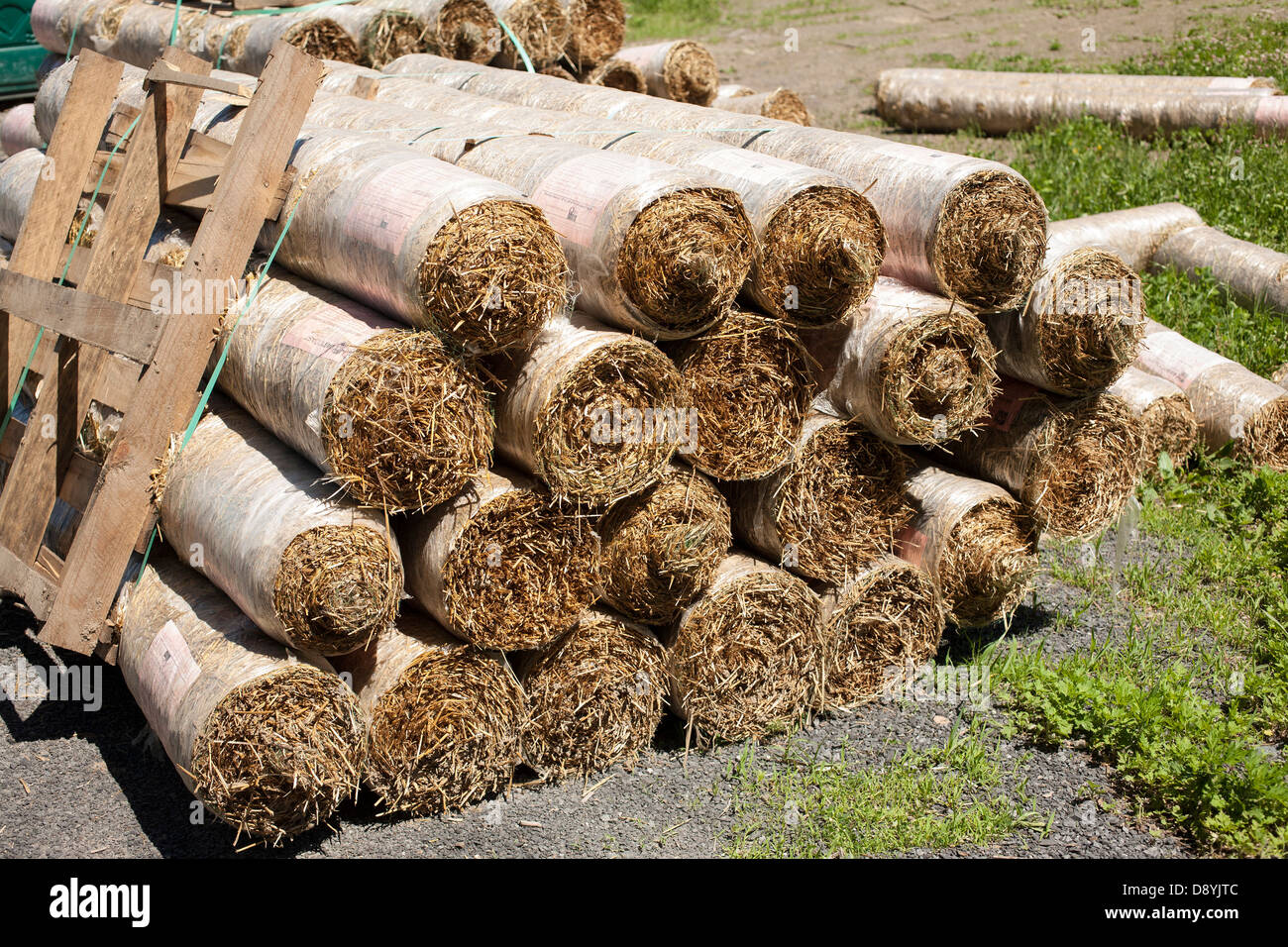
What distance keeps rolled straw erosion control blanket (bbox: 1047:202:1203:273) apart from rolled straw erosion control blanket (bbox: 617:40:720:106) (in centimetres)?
361

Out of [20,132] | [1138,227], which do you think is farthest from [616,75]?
[20,132]

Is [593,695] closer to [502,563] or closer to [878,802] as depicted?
[502,563]

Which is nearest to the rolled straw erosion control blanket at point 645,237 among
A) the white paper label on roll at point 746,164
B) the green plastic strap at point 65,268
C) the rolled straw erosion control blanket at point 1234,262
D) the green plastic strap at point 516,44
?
the white paper label on roll at point 746,164

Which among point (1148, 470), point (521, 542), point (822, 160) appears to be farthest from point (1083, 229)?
point (521, 542)

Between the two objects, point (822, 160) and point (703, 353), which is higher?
point (822, 160)

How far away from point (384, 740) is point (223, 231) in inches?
99.2

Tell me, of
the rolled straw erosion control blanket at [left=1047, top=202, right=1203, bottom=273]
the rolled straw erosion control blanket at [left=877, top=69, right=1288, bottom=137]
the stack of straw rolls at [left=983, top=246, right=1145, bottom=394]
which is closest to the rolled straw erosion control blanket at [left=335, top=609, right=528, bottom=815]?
the stack of straw rolls at [left=983, top=246, right=1145, bottom=394]

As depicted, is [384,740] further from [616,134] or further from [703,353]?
[616,134]

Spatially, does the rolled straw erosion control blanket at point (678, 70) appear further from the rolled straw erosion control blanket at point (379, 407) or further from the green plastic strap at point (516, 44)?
the rolled straw erosion control blanket at point (379, 407)

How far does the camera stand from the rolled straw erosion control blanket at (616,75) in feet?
33.0

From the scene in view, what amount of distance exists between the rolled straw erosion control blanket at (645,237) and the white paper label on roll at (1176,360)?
4375 mm

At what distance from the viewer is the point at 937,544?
5961 millimetres

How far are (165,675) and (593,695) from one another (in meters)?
1.88

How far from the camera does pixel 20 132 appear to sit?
30.7 feet
